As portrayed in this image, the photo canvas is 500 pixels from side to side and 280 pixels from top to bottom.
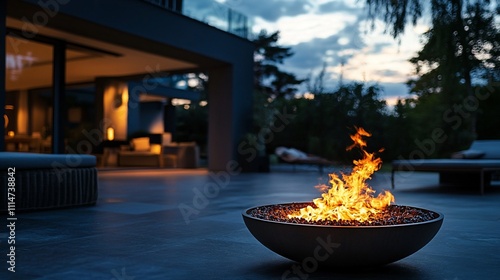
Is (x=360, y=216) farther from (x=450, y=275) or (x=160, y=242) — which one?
(x=160, y=242)

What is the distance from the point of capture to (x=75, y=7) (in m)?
7.85

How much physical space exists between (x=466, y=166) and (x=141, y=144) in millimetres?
10324

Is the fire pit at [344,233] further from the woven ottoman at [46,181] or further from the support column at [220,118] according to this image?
the support column at [220,118]

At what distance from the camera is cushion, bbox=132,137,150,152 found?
1488 centimetres

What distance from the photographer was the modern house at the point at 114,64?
8531 millimetres

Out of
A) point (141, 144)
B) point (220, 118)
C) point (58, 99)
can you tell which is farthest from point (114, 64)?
point (220, 118)

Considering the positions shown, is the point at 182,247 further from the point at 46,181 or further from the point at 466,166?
the point at 466,166

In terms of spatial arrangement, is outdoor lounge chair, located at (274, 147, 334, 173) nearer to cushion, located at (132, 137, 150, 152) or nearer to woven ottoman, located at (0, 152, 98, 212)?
cushion, located at (132, 137, 150, 152)

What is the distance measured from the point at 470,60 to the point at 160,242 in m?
3.59

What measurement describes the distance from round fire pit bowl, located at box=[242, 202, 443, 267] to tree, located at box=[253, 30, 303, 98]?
88.2 feet

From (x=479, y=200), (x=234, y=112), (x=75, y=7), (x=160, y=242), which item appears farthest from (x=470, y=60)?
(x=234, y=112)

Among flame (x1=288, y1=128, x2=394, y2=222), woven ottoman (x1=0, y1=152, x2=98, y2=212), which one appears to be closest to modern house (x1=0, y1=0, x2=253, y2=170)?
woven ottoman (x1=0, y1=152, x2=98, y2=212)

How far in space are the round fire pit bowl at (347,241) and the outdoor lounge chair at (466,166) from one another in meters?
5.04

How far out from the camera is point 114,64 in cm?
1300
